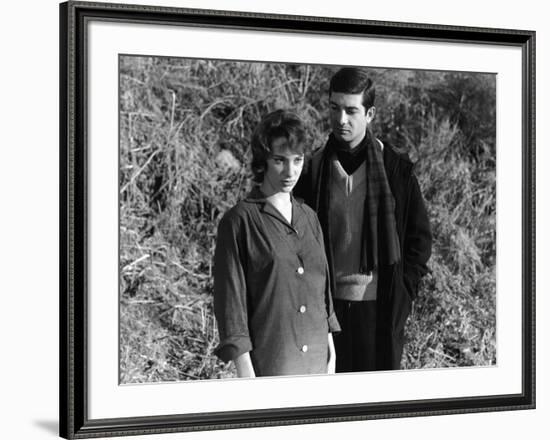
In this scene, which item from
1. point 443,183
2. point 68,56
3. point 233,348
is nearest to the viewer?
point 68,56

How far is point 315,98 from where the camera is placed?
177 inches

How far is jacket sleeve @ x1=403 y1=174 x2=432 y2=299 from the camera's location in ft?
15.4

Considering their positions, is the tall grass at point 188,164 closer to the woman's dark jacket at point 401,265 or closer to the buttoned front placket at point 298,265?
the woman's dark jacket at point 401,265

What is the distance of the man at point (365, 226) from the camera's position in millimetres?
4551

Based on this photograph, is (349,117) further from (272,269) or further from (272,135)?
(272,269)

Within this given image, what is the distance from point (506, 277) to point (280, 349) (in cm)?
94

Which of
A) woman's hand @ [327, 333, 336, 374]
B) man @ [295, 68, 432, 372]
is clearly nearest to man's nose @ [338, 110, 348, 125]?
man @ [295, 68, 432, 372]

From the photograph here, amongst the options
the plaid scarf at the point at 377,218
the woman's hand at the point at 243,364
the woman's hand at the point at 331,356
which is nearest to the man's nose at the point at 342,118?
the plaid scarf at the point at 377,218

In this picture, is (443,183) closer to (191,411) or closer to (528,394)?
(528,394)

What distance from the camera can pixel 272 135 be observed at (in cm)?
445

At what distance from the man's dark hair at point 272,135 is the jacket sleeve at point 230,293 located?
0.65 feet

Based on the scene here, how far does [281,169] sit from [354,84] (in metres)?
0.40

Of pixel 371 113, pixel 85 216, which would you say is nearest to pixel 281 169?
pixel 371 113

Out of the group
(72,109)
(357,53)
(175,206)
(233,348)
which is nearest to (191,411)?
(233,348)
